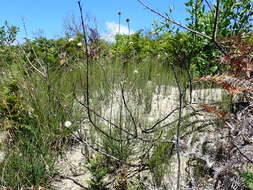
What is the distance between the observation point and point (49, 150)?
8.11 feet

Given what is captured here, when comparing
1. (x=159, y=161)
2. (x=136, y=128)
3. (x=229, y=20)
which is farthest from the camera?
(x=229, y=20)

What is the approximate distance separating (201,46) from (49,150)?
2.63 metres

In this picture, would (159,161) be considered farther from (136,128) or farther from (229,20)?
(229,20)

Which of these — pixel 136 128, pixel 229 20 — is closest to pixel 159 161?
pixel 136 128

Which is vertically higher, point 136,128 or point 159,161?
point 136,128

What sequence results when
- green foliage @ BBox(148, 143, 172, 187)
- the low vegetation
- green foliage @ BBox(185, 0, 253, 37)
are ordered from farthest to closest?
green foliage @ BBox(185, 0, 253, 37) → green foliage @ BBox(148, 143, 172, 187) → the low vegetation

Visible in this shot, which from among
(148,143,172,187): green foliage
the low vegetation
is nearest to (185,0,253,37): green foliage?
the low vegetation

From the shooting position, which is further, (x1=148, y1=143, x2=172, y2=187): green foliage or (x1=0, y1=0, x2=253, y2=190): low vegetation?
(x1=148, y1=143, x2=172, y2=187): green foliage

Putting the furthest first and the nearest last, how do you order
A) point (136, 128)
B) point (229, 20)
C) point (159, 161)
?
1. point (229, 20)
2. point (136, 128)
3. point (159, 161)

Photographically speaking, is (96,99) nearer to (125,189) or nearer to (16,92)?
(16,92)

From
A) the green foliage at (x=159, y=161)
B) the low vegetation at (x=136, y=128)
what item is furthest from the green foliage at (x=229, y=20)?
the green foliage at (x=159, y=161)

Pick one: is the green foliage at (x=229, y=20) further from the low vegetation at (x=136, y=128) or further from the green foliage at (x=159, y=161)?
the green foliage at (x=159, y=161)

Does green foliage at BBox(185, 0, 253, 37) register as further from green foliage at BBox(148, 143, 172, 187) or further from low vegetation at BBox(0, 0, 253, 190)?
green foliage at BBox(148, 143, 172, 187)

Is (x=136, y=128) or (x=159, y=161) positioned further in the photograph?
(x=136, y=128)
